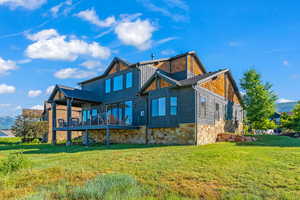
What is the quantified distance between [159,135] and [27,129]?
1864cm

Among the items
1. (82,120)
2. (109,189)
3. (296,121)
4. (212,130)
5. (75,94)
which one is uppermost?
(75,94)

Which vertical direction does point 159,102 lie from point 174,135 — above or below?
above

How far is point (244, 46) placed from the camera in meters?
15.3

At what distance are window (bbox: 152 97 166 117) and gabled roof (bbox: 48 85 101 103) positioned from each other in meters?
7.04

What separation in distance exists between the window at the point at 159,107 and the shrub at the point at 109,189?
920 centimetres

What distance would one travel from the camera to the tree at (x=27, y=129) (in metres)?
26.9

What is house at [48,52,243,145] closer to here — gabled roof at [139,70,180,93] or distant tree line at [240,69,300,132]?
gabled roof at [139,70,180,93]

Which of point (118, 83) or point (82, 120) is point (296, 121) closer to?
point (118, 83)

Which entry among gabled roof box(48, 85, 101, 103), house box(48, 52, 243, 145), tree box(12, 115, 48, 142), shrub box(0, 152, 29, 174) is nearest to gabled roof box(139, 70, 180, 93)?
house box(48, 52, 243, 145)

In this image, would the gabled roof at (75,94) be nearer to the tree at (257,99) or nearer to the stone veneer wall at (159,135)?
the stone veneer wall at (159,135)

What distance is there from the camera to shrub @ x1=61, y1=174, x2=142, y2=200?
593 cm

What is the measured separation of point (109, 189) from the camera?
251 inches

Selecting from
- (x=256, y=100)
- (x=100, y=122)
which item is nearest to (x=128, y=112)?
(x=100, y=122)

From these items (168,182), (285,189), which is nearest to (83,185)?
(168,182)
